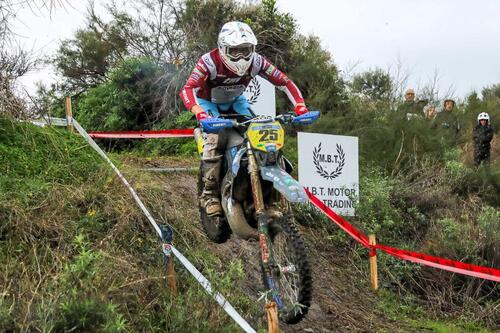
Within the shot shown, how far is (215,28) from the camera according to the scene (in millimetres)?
15719

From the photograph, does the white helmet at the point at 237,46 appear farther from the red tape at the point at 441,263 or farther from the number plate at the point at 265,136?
the red tape at the point at 441,263

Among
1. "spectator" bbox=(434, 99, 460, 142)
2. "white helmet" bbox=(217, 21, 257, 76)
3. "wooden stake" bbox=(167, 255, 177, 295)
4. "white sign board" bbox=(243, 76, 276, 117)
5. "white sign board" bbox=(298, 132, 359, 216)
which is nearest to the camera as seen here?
"wooden stake" bbox=(167, 255, 177, 295)

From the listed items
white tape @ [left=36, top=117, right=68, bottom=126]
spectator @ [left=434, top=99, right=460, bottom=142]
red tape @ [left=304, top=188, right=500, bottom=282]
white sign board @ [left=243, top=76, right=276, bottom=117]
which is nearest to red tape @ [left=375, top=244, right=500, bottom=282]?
red tape @ [left=304, top=188, right=500, bottom=282]

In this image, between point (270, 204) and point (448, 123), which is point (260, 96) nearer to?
point (270, 204)

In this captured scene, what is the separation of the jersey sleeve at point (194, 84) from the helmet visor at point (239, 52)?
1.04 ft

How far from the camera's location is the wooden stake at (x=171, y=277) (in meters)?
5.03

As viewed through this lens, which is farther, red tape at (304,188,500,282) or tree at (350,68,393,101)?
tree at (350,68,393,101)

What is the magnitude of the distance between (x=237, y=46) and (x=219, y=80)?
488 mm

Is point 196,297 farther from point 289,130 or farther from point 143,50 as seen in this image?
point 143,50

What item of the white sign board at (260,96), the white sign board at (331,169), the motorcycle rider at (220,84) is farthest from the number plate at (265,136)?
the white sign board at (260,96)

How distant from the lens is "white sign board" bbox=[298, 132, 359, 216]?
8.67 m

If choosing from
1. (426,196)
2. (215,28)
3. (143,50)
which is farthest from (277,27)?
(426,196)

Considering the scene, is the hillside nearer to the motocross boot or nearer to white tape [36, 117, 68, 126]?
white tape [36, 117, 68, 126]

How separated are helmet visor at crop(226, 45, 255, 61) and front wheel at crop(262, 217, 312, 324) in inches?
59.6
